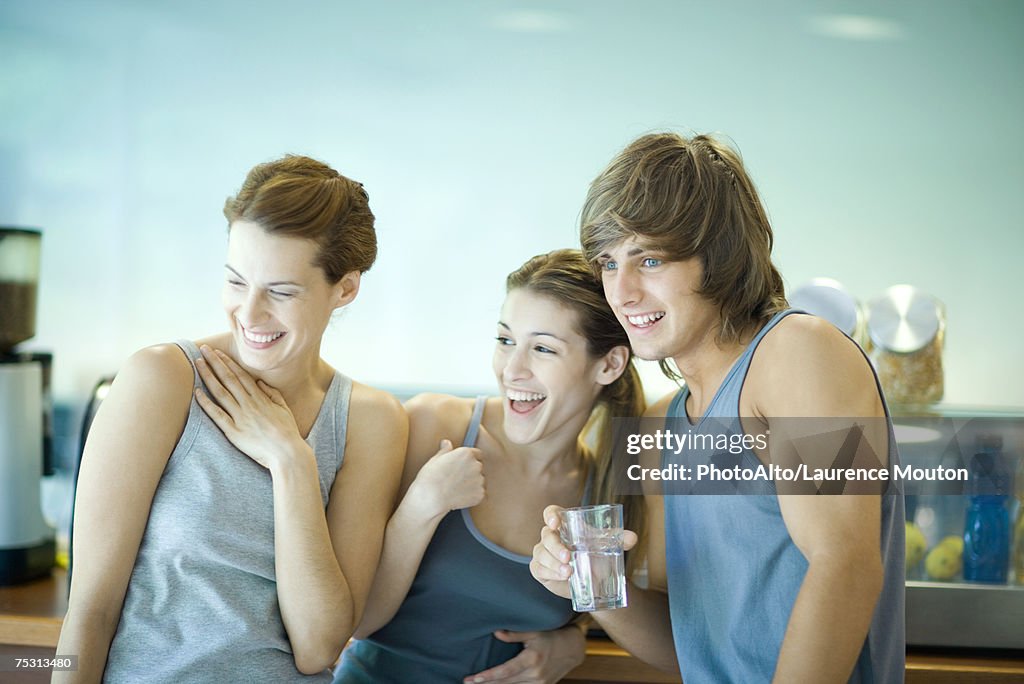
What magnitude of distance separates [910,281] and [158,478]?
1671 millimetres

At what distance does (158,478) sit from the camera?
4.16 ft

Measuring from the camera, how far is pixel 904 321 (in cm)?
175

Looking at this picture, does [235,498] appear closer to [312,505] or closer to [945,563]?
[312,505]

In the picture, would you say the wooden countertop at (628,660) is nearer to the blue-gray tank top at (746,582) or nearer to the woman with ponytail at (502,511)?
the woman with ponytail at (502,511)

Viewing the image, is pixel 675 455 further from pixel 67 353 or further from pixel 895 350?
pixel 67 353

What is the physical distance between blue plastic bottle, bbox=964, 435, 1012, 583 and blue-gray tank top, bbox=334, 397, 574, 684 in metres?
0.75

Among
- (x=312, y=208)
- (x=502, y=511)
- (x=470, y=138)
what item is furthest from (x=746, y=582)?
(x=470, y=138)

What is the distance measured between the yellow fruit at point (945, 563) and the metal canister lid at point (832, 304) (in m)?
0.42

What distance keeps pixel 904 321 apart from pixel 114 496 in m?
1.39

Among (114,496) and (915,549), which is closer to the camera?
(114,496)

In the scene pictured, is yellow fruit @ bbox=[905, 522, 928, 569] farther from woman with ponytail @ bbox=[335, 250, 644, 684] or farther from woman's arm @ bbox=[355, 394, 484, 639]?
woman's arm @ bbox=[355, 394, 484, 639]

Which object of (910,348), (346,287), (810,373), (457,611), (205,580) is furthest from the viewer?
(910,348)

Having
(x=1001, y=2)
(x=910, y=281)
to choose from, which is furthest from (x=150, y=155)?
(x=1001, y=2)
